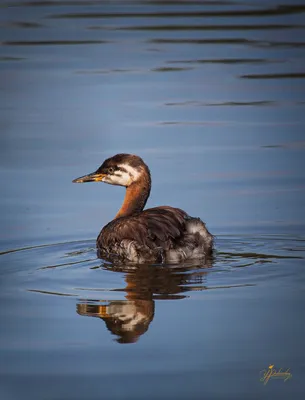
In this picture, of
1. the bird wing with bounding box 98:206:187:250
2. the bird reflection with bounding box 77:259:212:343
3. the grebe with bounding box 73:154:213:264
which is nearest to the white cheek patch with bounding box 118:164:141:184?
the grebe with bounding box 73:154:213:264

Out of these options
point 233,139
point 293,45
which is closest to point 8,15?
point 293,45

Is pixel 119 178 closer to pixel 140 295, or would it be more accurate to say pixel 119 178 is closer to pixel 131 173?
pixel 131 173

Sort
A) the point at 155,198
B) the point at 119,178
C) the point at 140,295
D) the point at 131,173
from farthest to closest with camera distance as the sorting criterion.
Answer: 1. the point at 155,198
2. the point at 119,178
3. the point at 131,173
4. the point at 140,295

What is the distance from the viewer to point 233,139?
13289 mm

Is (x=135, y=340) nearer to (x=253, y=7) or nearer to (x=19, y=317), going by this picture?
(x=19, y=317)

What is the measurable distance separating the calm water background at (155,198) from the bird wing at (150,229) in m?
0.26

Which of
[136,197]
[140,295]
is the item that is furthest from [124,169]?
[140,295]

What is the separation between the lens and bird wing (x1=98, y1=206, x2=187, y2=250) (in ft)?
30.0

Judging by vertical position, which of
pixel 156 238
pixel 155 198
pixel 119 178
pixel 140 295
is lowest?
pixel 140 295

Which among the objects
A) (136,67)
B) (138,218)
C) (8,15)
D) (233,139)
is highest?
(8,15)

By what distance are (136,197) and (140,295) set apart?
2.44 m

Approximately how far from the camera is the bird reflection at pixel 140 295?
737cm

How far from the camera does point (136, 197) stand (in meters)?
10.3

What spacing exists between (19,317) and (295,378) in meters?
2.28
